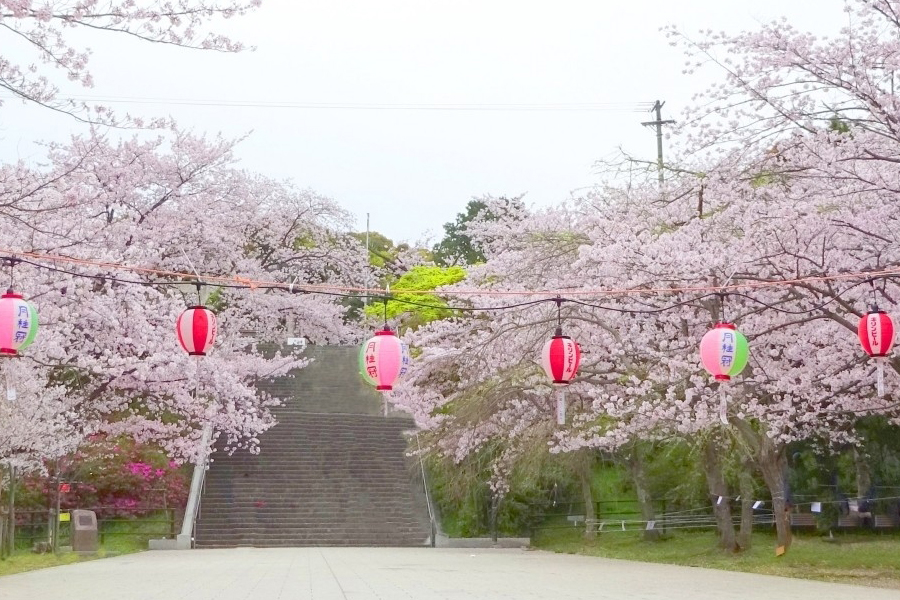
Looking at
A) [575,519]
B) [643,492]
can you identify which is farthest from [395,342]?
[575,519]

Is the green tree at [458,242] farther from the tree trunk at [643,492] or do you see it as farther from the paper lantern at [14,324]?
the paper lantern at [14,324]

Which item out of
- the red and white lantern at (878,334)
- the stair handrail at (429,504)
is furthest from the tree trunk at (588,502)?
the red and white lantern at (878,334)

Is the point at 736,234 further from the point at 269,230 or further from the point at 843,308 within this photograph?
the point at 269,230

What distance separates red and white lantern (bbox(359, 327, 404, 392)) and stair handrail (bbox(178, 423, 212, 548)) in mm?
11171

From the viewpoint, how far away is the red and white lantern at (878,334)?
40.7 ft

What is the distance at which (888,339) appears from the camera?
40.7 ft

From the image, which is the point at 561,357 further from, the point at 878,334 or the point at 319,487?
the point at 319,487

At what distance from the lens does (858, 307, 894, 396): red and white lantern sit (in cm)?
1240

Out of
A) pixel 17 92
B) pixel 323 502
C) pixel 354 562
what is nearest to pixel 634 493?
pixel 323 502

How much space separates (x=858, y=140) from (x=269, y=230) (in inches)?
929

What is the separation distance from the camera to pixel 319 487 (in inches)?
1120

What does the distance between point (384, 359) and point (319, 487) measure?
14919mm

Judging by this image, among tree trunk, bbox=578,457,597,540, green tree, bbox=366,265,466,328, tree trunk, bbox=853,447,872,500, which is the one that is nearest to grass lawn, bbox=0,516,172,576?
tree trunk, bbox=578,457,597,540

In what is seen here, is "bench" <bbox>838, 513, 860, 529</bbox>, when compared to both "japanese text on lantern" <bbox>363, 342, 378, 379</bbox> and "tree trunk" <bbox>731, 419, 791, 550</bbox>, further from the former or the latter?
"japanese text on lantern" <bbox>363, 342, 378, 379</bbox>
